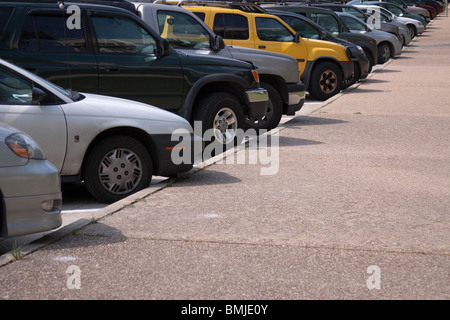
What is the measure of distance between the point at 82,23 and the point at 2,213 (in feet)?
12.6

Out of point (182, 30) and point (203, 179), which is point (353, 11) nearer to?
point (182, 30)

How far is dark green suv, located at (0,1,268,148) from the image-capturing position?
8867 millimetres

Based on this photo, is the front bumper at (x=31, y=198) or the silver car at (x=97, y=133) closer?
the front bumper at (x=31, y=198)

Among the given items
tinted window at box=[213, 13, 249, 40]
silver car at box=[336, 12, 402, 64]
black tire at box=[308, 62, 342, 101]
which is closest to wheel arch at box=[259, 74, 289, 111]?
tinted window at box=[213, 13, 249, 40]

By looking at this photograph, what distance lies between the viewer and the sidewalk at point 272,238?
16.6 feet

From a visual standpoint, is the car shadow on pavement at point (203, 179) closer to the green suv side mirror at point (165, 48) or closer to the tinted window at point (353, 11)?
the green suv side mirror at point (165, 48)

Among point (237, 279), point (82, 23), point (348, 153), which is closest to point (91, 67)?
point (82, 23)

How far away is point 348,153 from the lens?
34.2 ft

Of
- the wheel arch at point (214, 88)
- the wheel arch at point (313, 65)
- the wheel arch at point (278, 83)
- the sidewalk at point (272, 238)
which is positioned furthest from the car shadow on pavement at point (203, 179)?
the wheel arch at point (313, 65)

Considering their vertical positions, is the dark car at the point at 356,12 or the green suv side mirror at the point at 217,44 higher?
the green suv side mirror at the point at 217,44

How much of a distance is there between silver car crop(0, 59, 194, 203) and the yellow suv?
675 centimetres

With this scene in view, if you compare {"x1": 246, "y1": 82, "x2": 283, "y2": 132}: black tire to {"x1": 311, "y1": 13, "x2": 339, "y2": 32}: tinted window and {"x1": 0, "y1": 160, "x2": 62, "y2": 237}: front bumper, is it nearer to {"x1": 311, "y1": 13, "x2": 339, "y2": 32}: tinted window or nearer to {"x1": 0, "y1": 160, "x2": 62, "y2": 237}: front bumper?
{"x1": 0, "y1": 160, "x2": 62, "y2": 237}: front bumper

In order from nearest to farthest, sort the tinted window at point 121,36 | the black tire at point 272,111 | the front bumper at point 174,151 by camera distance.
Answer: the front bumper at point 174,151 → the tinted window at point 121,36 → the black tire at point 272,111

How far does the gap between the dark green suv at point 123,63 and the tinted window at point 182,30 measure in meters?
0.99
